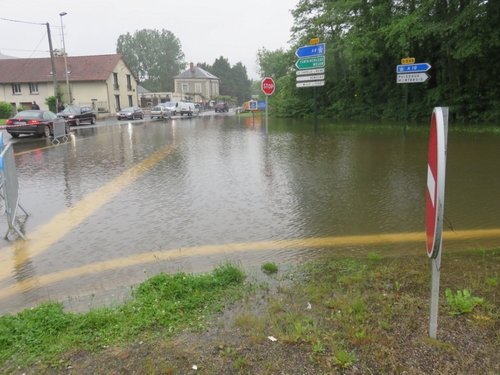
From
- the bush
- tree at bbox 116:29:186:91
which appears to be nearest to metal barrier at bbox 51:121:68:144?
the bush

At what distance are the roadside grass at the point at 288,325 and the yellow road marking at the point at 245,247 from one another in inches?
40.8

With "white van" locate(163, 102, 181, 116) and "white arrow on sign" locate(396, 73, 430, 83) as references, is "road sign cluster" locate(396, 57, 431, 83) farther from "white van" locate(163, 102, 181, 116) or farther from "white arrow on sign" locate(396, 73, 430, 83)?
"white van" locate(163, 102, 181, 116)

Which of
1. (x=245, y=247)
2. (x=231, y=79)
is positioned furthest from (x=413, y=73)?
(x=231, y=79)

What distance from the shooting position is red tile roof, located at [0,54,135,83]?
156 ft

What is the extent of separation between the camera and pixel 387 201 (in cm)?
696

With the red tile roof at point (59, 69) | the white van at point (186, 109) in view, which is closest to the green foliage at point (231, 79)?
the red tile roof at point (59, 69)

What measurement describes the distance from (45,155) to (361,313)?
12675 mm

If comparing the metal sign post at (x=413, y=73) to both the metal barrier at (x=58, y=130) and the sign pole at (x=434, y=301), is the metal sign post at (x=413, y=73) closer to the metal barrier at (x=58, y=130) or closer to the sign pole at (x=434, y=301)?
the metal barrier at (x=58, y=130)

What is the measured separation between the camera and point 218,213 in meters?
6.57

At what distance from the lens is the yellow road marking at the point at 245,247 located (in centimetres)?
452

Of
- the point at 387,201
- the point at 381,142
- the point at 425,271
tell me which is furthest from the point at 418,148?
the point at 425,271

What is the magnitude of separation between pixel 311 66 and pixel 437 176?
49.1 feet

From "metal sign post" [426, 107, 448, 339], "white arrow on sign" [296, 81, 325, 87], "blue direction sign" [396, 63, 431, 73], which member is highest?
"blue direction sign" [396, 63, 431, 73]

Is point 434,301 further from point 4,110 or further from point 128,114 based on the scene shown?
point 4,110
